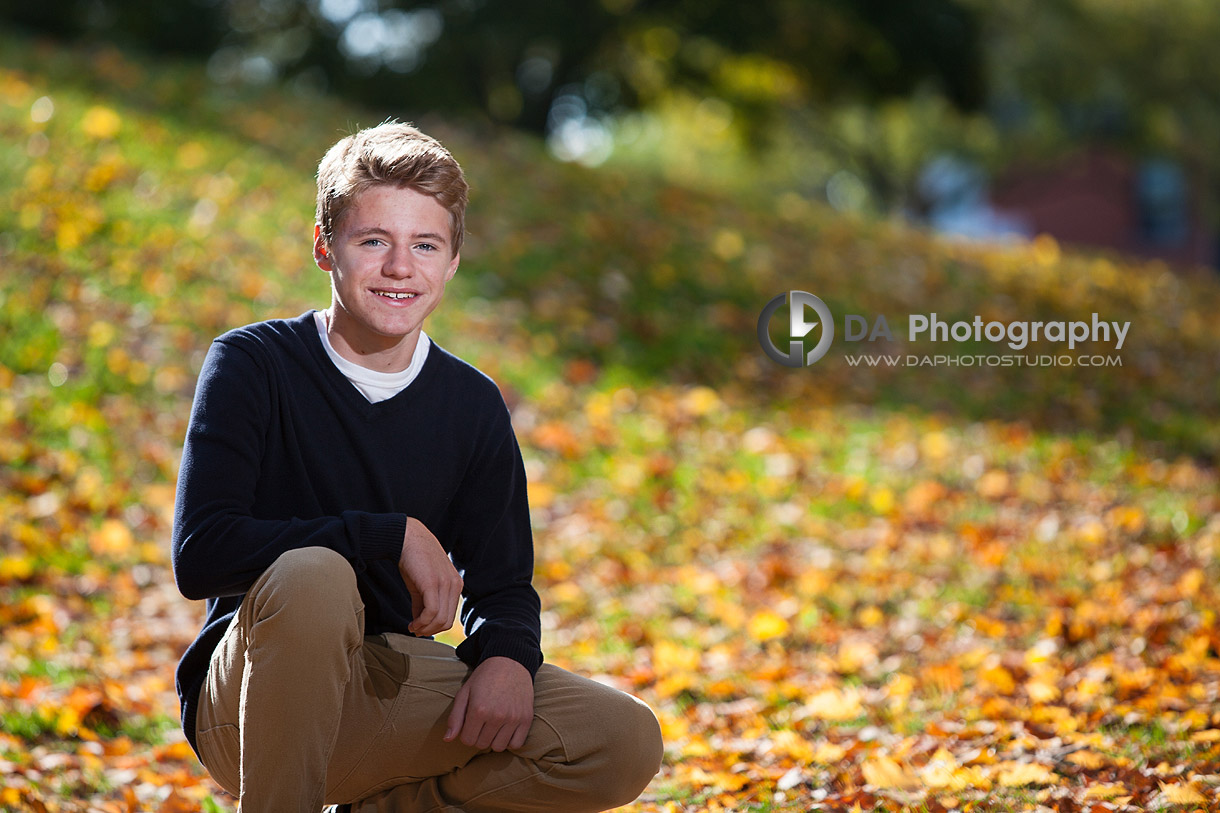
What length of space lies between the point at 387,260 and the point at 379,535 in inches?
22.3

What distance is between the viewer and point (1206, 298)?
1056 cm

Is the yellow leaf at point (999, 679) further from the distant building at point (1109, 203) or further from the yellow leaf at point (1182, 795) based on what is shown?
the distant building at point (1109, 203)

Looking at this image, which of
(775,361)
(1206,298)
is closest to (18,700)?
(775,361)

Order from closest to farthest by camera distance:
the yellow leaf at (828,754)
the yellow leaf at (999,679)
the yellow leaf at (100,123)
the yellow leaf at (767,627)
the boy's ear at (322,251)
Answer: the boy's ear at (322,251)
the yellow leaf at (828,754)
the yellow leaf at (999,679)
the yellow leaf at (767,627)
the yellow leaf at (100,123)

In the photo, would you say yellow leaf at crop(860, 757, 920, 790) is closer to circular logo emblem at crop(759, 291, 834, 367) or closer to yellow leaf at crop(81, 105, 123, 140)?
circular logo emblem at crop(759, 291, 834, 367)

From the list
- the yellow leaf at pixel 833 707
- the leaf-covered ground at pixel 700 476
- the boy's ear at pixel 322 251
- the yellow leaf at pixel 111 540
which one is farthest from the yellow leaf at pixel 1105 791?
the yellow leaf at pixel 111 540

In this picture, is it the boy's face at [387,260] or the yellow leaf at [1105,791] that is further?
the yellow leaf at [1105,791]

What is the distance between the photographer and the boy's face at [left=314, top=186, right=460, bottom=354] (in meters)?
2.25

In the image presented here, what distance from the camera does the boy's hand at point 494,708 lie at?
2207 mm

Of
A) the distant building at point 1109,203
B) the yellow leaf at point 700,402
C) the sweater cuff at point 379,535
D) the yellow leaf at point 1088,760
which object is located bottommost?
the yellow leaf at point 1088,760

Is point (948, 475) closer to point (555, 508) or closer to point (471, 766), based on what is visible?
point (555, 508)

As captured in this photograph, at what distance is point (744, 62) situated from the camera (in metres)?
17.1

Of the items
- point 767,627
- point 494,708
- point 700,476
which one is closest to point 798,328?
point 700,476

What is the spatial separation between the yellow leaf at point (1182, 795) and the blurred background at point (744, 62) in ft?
33.4
